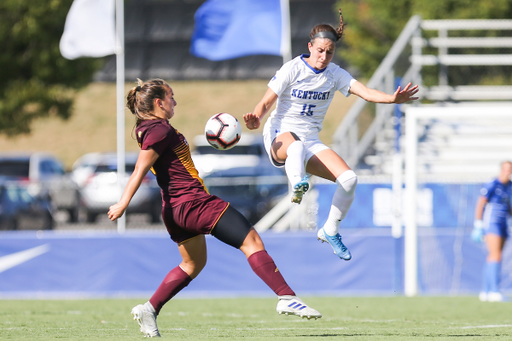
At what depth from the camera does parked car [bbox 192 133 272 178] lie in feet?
67.1

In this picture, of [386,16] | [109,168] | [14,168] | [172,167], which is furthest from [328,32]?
[386,16]

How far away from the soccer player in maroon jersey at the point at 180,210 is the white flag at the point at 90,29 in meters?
8.64

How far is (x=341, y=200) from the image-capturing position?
667 cm

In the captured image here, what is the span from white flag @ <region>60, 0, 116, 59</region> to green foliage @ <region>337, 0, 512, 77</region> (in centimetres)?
1078

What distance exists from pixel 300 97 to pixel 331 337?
6.77 feet

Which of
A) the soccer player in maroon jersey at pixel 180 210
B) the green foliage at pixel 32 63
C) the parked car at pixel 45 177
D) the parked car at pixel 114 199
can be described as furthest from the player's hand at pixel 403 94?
the green foliage at pixel 32 63

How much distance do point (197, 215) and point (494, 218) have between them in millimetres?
6607

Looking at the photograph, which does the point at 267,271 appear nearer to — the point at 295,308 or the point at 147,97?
the point at 295,308

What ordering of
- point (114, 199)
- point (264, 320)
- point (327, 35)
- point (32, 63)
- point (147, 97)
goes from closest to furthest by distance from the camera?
point (147, 97), point (327, 35), point (264, 320), point (114, 199), point (32, 63)

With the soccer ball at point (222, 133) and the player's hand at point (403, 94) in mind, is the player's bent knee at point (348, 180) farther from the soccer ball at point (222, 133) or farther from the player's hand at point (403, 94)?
the soccer ball at point (222, 133)

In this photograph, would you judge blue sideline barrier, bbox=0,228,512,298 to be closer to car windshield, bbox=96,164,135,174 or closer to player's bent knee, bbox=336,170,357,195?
player's bent knee, bbox=336,170,357,195

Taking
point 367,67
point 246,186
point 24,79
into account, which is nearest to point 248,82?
point 367,67

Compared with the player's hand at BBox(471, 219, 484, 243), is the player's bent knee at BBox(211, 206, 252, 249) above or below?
above

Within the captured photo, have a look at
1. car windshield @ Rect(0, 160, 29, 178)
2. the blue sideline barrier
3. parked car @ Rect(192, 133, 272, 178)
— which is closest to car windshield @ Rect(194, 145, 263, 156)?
parked car @ Rect(192, 133, 272, 178)
